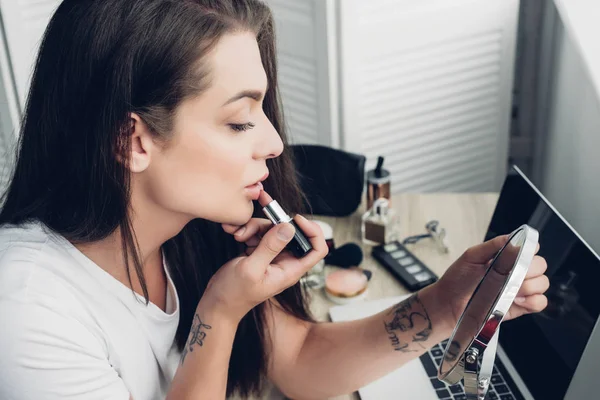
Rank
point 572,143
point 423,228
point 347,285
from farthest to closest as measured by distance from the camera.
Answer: point 572,143, point 423,228, point 347,285

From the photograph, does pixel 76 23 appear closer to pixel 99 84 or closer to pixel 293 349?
pixel 99 84

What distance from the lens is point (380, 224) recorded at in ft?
4.21

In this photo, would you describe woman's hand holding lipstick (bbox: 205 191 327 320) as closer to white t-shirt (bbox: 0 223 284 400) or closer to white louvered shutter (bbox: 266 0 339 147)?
white t-shirt (bbox: 0 223 284 400)

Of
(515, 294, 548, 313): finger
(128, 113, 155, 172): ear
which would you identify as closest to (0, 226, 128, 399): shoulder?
(128, 113, 155, 172): ear

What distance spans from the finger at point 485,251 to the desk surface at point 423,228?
0.30m

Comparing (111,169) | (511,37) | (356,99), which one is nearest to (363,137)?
(356,99)

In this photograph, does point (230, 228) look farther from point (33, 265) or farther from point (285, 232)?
point (33, 265)

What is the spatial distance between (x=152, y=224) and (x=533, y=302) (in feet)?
1.63

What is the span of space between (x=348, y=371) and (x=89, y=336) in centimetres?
36

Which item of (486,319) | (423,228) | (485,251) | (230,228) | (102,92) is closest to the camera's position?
(486,319)

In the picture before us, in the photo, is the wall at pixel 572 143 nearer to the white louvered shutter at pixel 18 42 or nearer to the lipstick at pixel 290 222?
the lipstick at pixel 290 222

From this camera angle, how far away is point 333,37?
70.2 inches

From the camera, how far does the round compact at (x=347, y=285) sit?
117 centimetres

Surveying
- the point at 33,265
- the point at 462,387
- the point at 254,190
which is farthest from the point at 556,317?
the point at 33,265
